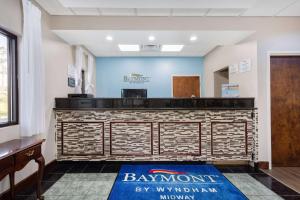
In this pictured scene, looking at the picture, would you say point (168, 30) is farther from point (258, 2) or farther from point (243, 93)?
point (243, 93)

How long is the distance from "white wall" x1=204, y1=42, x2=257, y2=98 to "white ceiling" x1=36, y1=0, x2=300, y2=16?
2.21 feet

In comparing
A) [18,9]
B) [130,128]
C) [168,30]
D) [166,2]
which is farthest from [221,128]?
[18,9]

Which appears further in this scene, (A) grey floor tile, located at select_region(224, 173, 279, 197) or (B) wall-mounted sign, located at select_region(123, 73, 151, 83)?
(B) wall-mounted sign, located at select_region(123, 73, 151, 83)

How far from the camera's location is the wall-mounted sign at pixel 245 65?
13.3 feet

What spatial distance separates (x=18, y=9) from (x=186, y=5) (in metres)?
2.47

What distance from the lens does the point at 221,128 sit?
3.89 metres

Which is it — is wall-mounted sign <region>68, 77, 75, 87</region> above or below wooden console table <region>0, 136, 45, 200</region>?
above

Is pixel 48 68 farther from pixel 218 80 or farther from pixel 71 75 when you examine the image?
pixel 218 80

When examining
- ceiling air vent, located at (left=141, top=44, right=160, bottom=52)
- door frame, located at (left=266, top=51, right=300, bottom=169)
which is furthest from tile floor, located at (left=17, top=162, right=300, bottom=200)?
ceiling air vent, located at (left=141, top=44, right=160, bottom=52)

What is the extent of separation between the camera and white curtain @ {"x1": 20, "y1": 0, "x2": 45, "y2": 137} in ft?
9.45

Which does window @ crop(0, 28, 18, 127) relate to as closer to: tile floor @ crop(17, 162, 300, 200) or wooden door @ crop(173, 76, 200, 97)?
tile floor @ crop(17, 162, 300, 200)

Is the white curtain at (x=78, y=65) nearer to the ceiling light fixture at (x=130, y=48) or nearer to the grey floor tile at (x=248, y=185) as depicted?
the ceiling light fixture at (x=130, y=48)

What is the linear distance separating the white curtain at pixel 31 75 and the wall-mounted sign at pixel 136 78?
3.91 metres

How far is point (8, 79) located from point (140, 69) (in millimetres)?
4493
